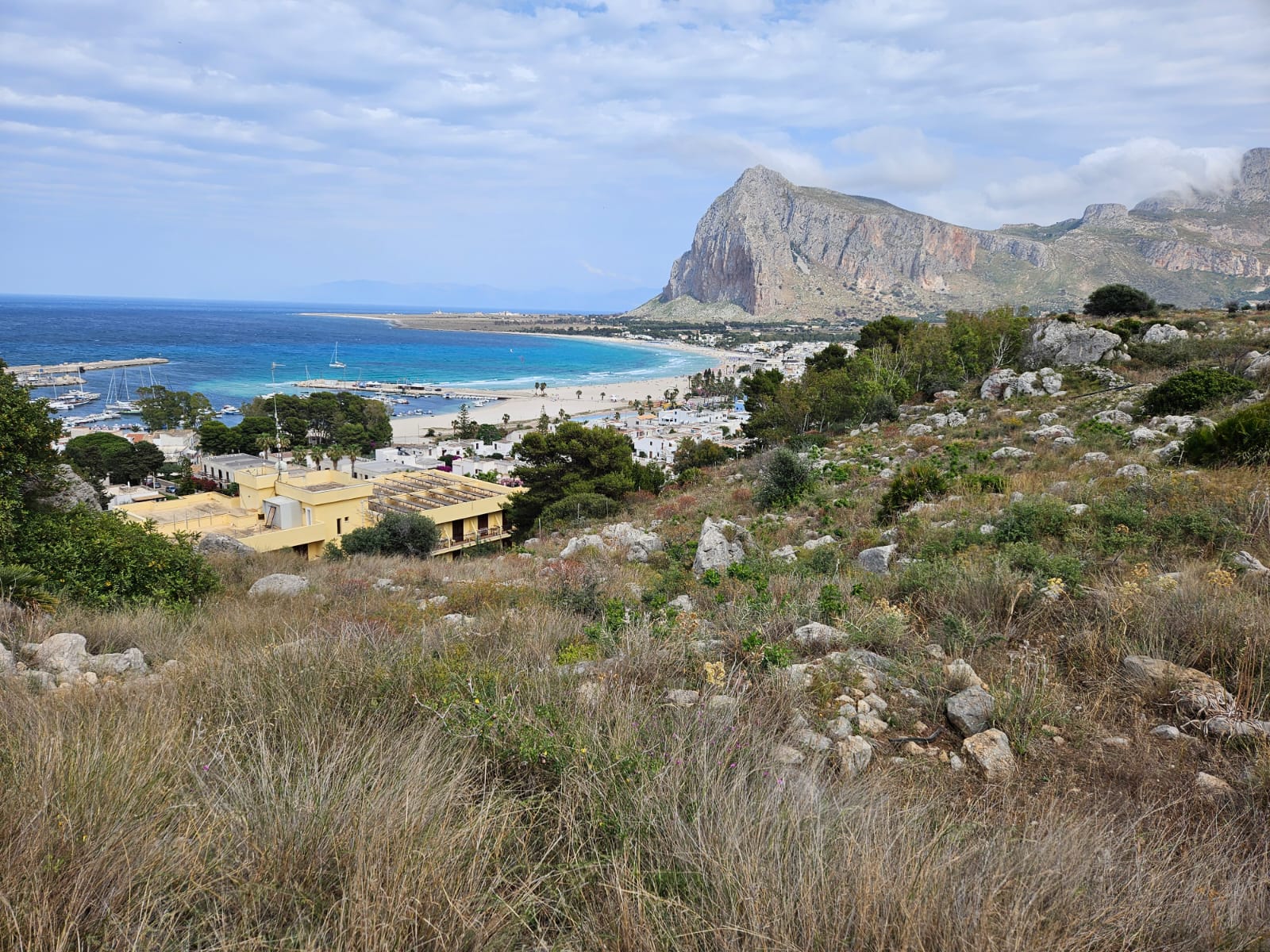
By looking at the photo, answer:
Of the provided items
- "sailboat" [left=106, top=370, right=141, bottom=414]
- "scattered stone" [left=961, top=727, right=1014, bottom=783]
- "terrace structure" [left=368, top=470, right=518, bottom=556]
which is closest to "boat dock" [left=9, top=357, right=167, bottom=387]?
"sailboat" [left=106, top=370, right=141, bottom=414]

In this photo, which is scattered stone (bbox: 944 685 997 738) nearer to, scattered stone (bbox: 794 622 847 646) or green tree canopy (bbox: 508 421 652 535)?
scattered stone (bbox: 794 622 847 646)

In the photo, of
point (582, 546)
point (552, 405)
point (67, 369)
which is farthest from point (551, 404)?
point (582, 546)

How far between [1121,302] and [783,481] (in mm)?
31100

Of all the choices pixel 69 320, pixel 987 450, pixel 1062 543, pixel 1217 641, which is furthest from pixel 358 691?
pixel 69 320

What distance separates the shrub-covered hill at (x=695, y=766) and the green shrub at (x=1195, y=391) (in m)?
8.89

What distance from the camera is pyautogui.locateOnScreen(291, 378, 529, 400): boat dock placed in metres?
95.1

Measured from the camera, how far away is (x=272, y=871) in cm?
182

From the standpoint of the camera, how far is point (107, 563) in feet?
25.5

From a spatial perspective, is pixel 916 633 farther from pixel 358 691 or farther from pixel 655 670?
pixel 358 691

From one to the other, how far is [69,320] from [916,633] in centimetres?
26371

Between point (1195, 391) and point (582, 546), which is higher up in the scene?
point (1195, 391)

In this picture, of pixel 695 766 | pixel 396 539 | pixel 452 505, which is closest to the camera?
pixel 695 766

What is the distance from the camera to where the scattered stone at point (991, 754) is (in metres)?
2.87

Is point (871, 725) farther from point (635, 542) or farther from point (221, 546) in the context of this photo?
point (221, 546)
